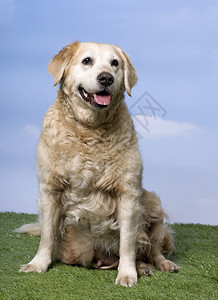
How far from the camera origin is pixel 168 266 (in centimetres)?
441

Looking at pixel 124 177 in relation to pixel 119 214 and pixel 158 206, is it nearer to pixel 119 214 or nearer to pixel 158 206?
pixel 119 214

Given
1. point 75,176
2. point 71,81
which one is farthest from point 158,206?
point 71,81

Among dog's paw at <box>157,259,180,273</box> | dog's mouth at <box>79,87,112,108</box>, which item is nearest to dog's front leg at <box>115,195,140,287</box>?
dog's paw at <box>157,259,180,273</box>

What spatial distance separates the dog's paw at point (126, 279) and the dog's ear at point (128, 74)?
1.49 m

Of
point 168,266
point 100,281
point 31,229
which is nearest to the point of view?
point 100,281

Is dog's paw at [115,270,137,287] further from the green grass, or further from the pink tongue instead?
the pink tongue

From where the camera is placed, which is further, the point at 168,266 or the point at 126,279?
the point at 168,266

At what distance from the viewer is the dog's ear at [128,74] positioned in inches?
166

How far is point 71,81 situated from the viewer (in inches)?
160

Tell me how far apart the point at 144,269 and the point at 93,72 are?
5.67 feet

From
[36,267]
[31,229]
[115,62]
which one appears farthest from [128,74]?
[31,229]

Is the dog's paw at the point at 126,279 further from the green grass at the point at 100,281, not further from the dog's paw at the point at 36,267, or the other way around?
the dog's paw at the point at 36,267

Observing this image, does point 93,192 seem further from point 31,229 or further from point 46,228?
point 31,229

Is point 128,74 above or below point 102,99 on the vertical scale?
above
